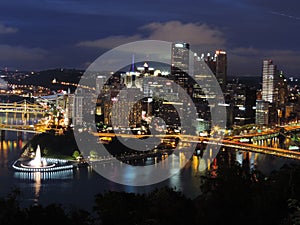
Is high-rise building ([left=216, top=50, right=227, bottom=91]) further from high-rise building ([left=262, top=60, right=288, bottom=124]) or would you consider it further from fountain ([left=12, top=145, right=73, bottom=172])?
fountain ([left=12, top=145, right=73, bottom=172])

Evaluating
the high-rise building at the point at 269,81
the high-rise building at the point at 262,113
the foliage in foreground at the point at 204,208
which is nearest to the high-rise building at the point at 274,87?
the high-rise building at the point at 269,81

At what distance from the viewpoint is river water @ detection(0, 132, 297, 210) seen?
5105 mm

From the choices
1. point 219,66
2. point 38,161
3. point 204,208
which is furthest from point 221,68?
point 204,208

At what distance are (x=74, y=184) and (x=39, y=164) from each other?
1374 millimetres

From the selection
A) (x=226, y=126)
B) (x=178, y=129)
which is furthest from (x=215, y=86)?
(x=178, y=129)

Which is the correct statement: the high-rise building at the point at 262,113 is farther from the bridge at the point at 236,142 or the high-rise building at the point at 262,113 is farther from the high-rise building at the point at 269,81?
the bridge at the point at 236,142

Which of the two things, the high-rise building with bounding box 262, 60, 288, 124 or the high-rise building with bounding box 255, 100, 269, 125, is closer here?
the high-rise building with bounding box 255, 100, 269, 125

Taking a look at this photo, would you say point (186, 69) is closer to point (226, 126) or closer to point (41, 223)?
point (226, 126)

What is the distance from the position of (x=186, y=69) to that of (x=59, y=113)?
4.80m

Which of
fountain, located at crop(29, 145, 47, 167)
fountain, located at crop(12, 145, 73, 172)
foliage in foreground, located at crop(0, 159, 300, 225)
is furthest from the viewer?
fountain, located at crop(29, 145, 47, 167)

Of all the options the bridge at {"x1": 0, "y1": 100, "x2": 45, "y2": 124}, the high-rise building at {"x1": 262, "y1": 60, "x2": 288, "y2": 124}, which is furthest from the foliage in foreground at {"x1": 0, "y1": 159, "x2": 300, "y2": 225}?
the high-rise building at {"x1": 262, "y1": 60, "x2": 288, "y2": 124}

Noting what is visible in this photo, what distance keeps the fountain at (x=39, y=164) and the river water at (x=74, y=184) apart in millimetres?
125

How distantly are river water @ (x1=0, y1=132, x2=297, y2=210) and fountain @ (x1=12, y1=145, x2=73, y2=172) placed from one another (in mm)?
125

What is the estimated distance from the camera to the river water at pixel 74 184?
5.11 m
